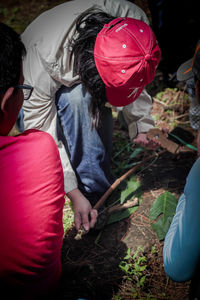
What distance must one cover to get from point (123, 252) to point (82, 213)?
0.42 metres

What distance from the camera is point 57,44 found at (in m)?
1.53

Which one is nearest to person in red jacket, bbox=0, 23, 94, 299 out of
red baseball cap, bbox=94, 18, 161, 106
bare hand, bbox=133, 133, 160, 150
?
red baseball cap, bbox=94, 18, 161, 106

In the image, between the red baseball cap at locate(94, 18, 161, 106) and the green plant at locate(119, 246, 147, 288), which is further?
the green plant at locate(119, 246, 147, 288)

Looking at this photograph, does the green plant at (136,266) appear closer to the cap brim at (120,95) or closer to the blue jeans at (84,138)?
the blue jeans at (84,138)

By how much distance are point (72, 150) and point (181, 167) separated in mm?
1089

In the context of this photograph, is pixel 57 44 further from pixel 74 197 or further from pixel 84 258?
pixel 84 258

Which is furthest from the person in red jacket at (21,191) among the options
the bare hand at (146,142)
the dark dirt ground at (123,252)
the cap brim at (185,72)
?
the bare hand at (146,142)

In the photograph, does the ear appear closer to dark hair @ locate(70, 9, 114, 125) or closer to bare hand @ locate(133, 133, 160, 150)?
dark hair @ locate(70, 9, 114, 125)

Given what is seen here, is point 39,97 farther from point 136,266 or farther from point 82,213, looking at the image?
point 136,266

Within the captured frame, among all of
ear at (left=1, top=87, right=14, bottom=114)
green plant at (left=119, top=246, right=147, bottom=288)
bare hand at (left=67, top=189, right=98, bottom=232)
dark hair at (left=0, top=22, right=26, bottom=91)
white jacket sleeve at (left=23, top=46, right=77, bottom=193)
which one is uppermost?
dark hair at (left=0, top=22, right=26, bottom=91)

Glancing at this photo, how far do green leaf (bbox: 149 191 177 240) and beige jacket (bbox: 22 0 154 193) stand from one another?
3.09ft

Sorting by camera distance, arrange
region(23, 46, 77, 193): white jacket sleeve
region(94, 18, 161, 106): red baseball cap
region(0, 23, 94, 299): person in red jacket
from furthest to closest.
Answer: region(23, 46, 77, 193): white jacket sleeve → region(94, 18, 161, 106): red baseball cap → region(0, 23, 94, 299): person in red jacket

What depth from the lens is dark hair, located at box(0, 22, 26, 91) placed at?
3.21 ft

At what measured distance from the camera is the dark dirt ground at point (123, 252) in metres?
1.59
